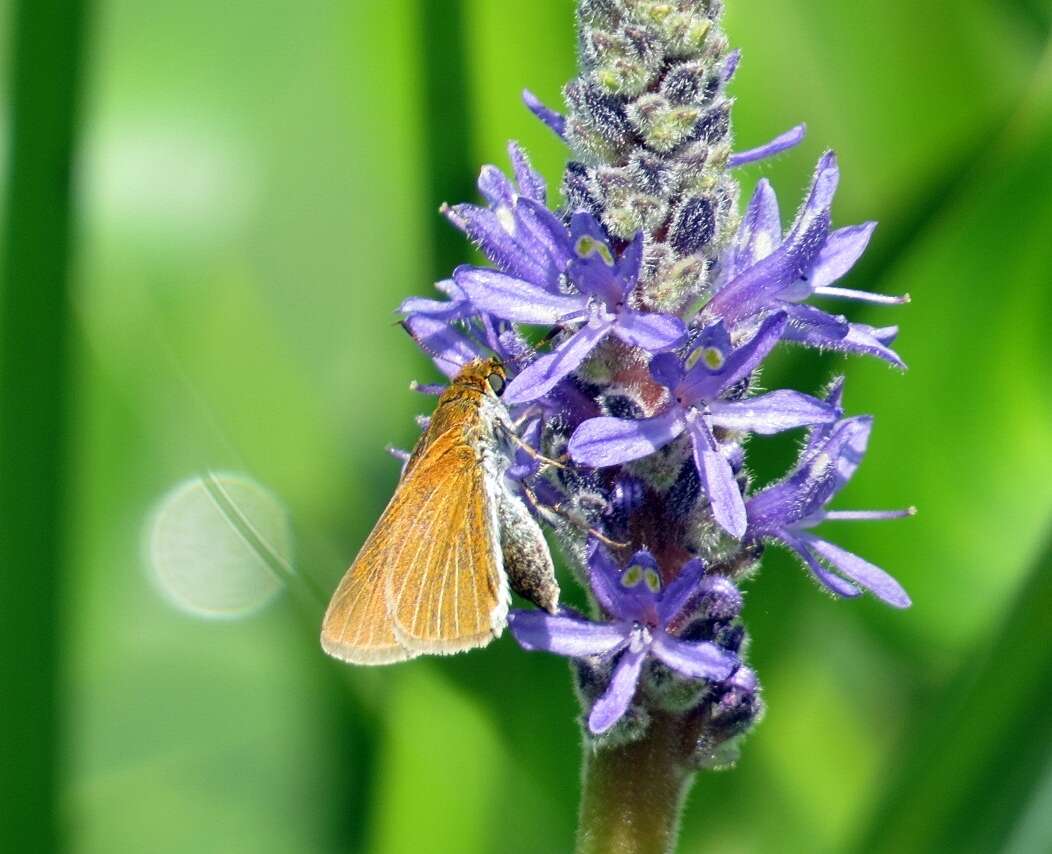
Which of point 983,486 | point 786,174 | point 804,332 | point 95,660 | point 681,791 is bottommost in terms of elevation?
point 95,660

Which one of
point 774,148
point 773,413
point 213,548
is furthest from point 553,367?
point 213,548

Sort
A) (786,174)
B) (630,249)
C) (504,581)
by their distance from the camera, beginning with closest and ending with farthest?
1. (630,249)
2. (504,581)
3. (786,174)

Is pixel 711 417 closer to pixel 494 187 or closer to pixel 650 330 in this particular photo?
pixel 650 330

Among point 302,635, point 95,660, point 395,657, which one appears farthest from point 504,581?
point 95,660

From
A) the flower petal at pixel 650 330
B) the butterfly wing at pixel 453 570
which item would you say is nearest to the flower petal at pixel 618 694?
the butterfly wing at pixel 453 570

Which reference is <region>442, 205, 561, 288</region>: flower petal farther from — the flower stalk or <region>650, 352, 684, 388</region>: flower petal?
<region>650, 352, 684, 388</region>: flower petal

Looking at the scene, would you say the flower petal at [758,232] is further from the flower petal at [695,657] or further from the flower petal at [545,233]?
the flower petal at [695,657]

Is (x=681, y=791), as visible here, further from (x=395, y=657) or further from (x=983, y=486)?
(x=983, y=486)
